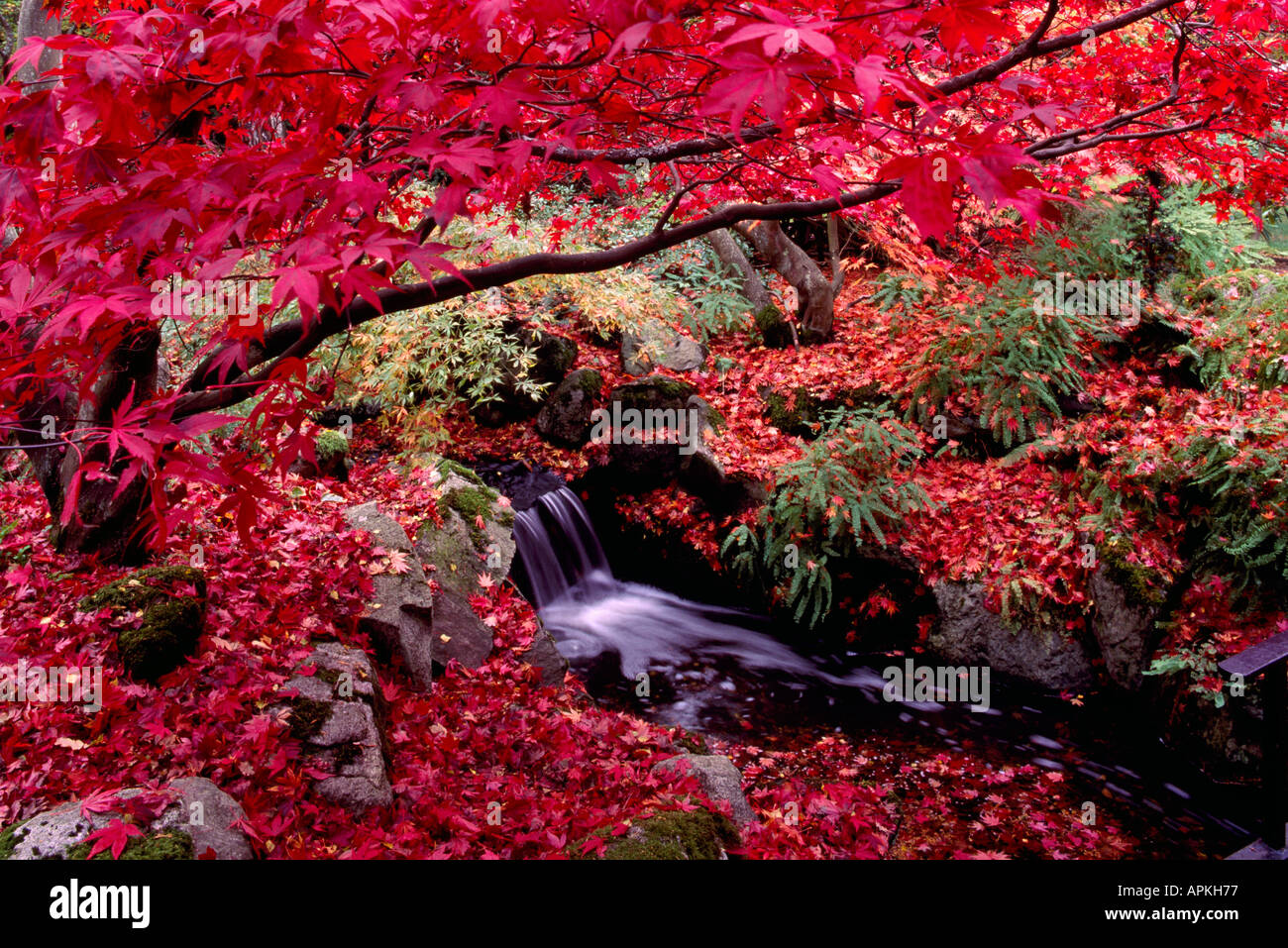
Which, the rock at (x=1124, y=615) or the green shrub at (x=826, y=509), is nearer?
the rock at (x=1124, y=615)

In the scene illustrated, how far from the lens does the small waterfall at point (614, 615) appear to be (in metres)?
6.96

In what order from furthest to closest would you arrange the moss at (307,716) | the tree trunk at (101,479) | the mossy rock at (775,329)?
1. the mossy rock at (775,329)
2. the tree trunk at (101,479)
3. the moss at (307,716)

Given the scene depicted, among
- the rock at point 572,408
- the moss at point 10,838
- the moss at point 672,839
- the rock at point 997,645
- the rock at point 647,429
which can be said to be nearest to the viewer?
the moss at point 10,838

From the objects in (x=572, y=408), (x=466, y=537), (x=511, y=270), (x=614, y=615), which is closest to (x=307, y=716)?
(x=511, y=270)

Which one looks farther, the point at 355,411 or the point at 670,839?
the point at 355,411

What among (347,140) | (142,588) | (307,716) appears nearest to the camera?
(347,140)

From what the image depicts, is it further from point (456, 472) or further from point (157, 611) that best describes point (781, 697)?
point (157, 611)

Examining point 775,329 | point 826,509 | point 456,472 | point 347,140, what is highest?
point 775,329

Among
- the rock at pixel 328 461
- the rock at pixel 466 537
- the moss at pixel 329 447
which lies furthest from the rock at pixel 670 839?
the moss at pixel 329 447

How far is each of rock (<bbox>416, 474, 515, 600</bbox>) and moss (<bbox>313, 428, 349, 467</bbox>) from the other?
1238 millimetres

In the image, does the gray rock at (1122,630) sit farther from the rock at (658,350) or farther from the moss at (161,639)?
the moss at (161,639)

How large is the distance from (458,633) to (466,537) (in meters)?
1.01

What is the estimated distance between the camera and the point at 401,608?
4887mm

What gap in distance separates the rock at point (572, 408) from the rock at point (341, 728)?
516cm
